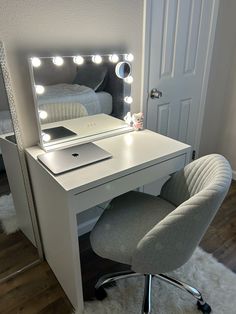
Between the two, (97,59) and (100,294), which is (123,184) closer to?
(100,294)

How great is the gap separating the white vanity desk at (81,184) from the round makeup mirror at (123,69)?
15.2 inches

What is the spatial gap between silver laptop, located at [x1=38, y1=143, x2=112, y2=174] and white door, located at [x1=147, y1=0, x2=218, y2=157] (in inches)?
27.6

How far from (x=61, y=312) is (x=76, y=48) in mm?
1384

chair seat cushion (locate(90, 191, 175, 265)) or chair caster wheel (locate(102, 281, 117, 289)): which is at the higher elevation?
chair seat cushion (locate(90, 191, 175, 265))

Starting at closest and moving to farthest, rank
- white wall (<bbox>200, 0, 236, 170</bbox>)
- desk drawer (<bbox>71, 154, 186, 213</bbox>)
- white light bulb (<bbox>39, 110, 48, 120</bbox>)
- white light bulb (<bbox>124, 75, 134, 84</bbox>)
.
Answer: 1. desk drawer (<bbox>71, 154, 186, 213</bbox>)
2. white light bulb (<bbox>39, 110, 48, 120</bbox>)
3. white light bulb (<bbox>124, 75, 134, 84</bbox>)
4. white wall (<bbox>200, 0, 236, 170</bbox>)

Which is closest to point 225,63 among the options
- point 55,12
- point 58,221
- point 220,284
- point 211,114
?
point 211,114

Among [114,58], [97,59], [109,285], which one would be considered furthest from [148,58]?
[109,285]

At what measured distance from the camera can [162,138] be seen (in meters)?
1.48

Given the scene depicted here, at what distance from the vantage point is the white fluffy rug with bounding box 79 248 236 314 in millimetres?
1264

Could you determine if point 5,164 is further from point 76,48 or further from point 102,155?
point 76,48

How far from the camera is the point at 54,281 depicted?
56.8 inches

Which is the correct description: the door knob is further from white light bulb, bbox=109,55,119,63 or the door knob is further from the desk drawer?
the desk drawer

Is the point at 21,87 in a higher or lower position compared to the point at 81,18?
lower

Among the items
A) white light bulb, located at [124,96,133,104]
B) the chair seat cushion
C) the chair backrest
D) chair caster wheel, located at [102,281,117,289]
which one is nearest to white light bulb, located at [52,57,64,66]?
white light bulb, located at [124,96,133,104]
